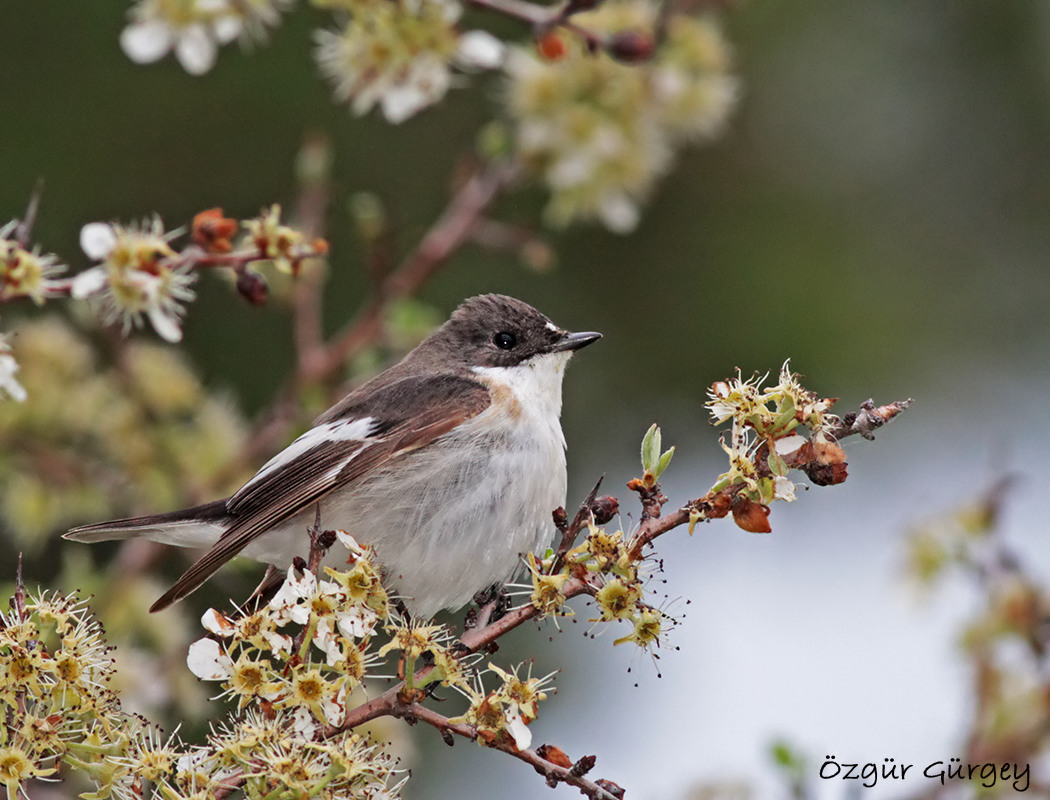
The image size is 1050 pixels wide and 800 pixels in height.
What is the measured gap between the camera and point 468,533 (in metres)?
3.90

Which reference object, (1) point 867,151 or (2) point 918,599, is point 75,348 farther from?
(1) point 867,151

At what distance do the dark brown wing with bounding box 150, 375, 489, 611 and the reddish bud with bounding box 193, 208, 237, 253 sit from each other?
1.12 metres

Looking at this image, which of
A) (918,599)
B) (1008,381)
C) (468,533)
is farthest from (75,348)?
(1008,381)

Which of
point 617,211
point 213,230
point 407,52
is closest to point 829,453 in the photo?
point 213,230

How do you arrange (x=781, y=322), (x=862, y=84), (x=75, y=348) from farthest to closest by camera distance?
(x=862, y=84)
(x=781, y=322)
(x=75, y=348)

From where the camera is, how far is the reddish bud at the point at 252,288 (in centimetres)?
282

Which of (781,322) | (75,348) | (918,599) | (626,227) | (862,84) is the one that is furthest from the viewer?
(862,84)

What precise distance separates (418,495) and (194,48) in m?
1.40

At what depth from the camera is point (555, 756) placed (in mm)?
2414

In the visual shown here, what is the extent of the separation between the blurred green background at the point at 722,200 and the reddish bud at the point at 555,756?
164 inches

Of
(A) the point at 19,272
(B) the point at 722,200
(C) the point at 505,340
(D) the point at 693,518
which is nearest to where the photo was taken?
(D) the point at 693,518

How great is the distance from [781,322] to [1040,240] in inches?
79.7

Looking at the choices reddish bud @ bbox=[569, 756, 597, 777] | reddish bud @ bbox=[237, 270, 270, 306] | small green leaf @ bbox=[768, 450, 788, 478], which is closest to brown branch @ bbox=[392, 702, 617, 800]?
reddish bud @ bbox=[569, 756, 597, 777]

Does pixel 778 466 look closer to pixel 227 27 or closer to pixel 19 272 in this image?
pixel 19 272
